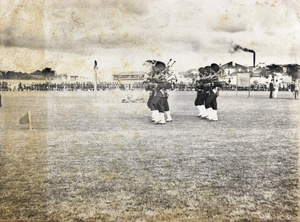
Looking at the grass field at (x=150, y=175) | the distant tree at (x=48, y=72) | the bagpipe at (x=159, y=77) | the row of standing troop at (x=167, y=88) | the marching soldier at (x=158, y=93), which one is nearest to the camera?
the grass field at (x=150, y=175)

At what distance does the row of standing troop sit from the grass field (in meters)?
1.65

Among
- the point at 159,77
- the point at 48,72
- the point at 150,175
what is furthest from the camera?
the point at 159,77

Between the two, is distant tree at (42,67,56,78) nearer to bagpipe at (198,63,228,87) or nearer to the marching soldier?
the marching soldier

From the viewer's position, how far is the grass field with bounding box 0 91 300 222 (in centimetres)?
328

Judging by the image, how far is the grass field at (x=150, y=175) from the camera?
10.8ft

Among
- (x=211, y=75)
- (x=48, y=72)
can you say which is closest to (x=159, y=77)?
(x=211, y=75)

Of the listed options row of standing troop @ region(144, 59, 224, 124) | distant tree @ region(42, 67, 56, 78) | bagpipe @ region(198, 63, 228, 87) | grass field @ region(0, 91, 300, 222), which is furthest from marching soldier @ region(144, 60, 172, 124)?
distant tree @ region(42, 67, 56, 78)

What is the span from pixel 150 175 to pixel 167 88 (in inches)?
208

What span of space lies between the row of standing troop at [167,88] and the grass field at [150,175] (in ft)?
5.42

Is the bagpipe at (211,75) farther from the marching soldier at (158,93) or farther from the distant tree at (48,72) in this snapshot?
the distant tree at (48,72)

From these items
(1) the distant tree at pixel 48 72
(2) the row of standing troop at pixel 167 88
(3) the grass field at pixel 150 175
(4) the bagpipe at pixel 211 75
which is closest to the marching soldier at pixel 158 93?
(2) the row of standing troop at pixel 167 88

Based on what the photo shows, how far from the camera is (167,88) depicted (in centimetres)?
937

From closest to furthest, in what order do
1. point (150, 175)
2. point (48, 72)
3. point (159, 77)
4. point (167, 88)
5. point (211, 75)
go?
point (150, 175) < point (48, 72) < point (159, 77) < point (167, 88) < point (211, 75)

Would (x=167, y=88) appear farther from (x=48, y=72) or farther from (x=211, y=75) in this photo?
(x=48, y=72)
